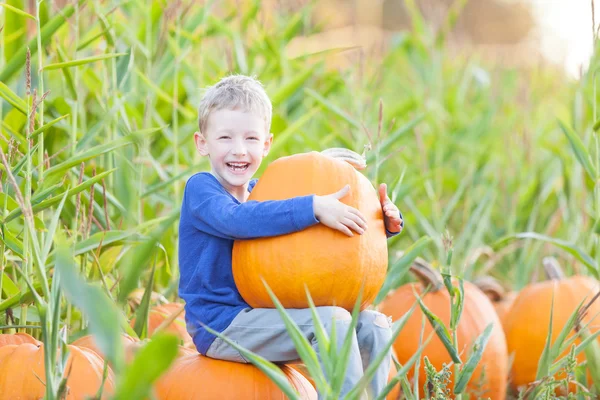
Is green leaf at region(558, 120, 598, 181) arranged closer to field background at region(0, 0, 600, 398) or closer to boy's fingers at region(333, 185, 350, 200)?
field background at region(0, 0, 600, 398)

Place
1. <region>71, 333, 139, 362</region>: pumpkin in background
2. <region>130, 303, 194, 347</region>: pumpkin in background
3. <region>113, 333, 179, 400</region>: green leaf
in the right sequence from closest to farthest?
<region>113, 333, 179, 400</region>: green leaf < <region>71, 333, 139, 362</region>: pumpkin in background < <region>130, 303, 194, 347</region>: pumpkin in background

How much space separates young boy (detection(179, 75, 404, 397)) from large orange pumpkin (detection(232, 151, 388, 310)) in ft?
0.12

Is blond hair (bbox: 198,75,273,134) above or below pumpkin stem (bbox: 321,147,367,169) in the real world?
above

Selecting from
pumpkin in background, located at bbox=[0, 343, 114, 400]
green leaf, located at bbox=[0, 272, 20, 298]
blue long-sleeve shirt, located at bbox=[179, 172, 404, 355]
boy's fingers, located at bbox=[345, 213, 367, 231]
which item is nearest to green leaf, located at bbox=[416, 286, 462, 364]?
boy's fingers, located at bbox=[345, 213, 367, 231]

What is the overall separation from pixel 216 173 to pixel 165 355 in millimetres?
1159

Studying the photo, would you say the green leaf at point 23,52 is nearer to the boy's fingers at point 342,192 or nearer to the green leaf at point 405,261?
the boy's fingers at point 342,192

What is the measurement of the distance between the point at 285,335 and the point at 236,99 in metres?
0.62

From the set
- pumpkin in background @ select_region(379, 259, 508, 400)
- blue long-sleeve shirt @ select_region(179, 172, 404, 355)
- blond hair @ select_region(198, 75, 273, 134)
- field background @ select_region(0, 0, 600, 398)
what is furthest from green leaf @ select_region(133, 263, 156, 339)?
pumpkin in background @ select_region(379, 259, 508, 400)

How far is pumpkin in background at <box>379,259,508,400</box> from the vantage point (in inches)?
109

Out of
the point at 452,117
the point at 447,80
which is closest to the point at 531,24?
the point at 447,80

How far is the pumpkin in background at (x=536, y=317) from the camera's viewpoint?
3.03m

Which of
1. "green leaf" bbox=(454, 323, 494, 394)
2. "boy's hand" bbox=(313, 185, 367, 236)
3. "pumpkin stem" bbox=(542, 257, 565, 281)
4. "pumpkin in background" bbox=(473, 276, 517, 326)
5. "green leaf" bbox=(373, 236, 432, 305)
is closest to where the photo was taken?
"boy's hand" bbox=(313, 185, 367, 236)

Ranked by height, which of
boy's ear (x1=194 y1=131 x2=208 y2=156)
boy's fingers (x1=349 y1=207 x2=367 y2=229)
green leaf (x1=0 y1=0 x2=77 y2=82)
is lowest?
boy's fingers (x1=349 y1=207 x2=367 y2=229)

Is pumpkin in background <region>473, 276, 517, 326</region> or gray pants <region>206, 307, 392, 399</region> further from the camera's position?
pumpkin in background <region>473, 276, 517, 326</region>
